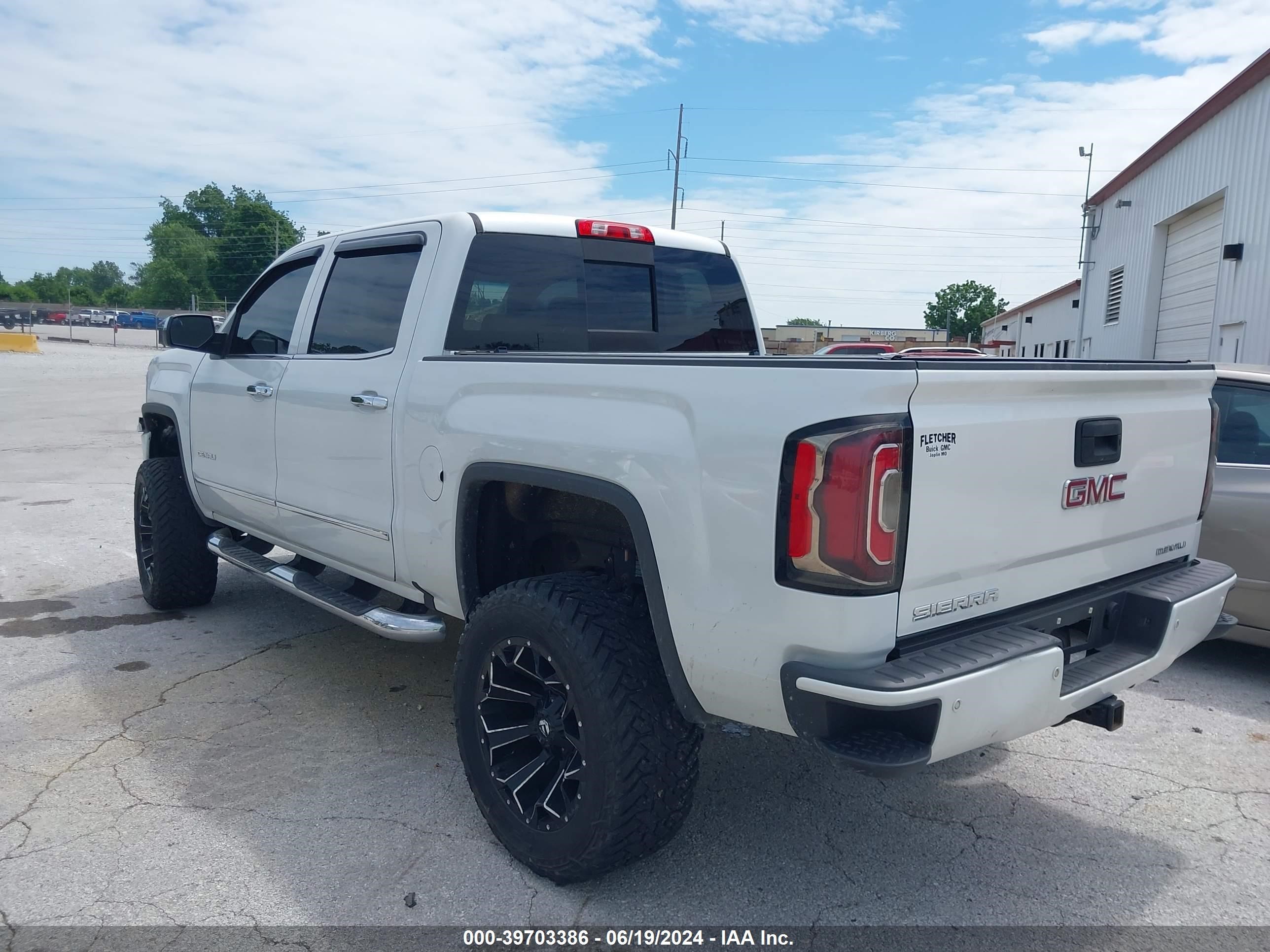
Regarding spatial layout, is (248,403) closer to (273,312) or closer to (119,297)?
(273,312)

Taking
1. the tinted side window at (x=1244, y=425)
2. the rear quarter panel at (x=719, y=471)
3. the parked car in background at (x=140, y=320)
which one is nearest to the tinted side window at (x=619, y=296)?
the rear quarter panel at (x=719, y=471)

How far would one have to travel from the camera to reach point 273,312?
4785 mm

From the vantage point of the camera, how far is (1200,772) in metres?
3.71

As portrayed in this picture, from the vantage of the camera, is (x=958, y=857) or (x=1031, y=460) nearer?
(x=1031, y=460)

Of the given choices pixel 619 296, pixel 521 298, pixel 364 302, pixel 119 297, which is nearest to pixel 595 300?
pixel 619 296

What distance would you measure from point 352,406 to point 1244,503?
4.15 meters

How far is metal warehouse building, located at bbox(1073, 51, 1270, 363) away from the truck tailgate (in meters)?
8.05

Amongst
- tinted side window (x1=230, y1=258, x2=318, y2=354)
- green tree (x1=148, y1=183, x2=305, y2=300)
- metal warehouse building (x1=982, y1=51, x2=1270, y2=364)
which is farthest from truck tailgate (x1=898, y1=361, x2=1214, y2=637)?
green tree (x1=148, y1=183, x2=305, y2=300)

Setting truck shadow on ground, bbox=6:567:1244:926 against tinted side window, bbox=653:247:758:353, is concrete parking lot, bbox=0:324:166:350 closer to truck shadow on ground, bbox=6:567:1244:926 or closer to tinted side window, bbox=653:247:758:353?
tinted side window, bbox=653:247:758:353

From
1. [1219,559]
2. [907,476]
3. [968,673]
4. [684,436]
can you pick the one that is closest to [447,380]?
[684,436]

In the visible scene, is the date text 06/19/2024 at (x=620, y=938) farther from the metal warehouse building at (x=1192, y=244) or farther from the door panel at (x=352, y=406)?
the metal warehouse building at (x=1192, y=244)

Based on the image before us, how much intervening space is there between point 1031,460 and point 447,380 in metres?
1.89

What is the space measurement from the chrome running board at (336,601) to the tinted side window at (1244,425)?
12.8 feet

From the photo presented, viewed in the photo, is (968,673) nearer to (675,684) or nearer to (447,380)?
(675,684)
